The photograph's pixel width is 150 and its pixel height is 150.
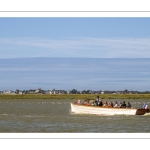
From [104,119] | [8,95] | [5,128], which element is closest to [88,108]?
[104,119]

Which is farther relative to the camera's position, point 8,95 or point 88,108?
point 8,95

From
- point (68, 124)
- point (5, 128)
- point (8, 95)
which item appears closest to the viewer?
point (5, 128)

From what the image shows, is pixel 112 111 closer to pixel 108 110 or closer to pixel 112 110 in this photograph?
pixel 112 110

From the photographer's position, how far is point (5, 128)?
27.8m

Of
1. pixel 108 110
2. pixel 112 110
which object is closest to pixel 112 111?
pixel 112 110

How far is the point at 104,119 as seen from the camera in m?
33.6
